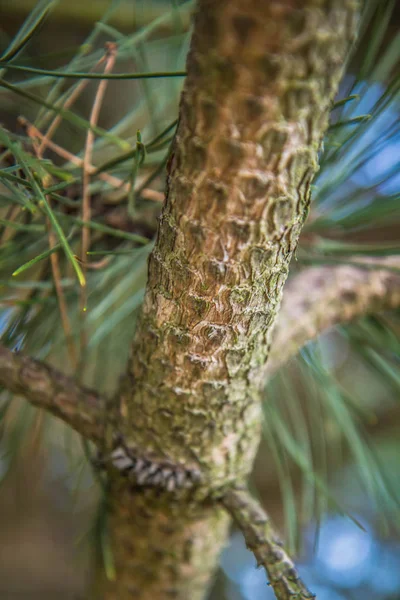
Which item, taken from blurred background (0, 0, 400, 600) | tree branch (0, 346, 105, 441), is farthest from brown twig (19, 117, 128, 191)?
tree branch (0, 346, 105, 441)

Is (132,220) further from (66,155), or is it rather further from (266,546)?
(266,546)

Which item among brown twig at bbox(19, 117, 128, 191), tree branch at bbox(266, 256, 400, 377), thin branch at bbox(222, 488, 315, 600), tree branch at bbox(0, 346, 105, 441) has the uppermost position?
brown twig at bbox(19, 117, 128, 191)

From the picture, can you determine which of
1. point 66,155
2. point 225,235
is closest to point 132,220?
point 66,155

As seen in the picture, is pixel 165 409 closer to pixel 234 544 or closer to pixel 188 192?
pixel 188 192

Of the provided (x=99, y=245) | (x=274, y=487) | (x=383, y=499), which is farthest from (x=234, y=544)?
(x=99, y=245)

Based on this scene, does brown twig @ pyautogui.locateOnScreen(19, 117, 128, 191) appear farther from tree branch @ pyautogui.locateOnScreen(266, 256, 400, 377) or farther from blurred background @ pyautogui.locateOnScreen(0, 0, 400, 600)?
tree branch @ pyautogui.locateOnScreen(266, 256, 400, 377)
